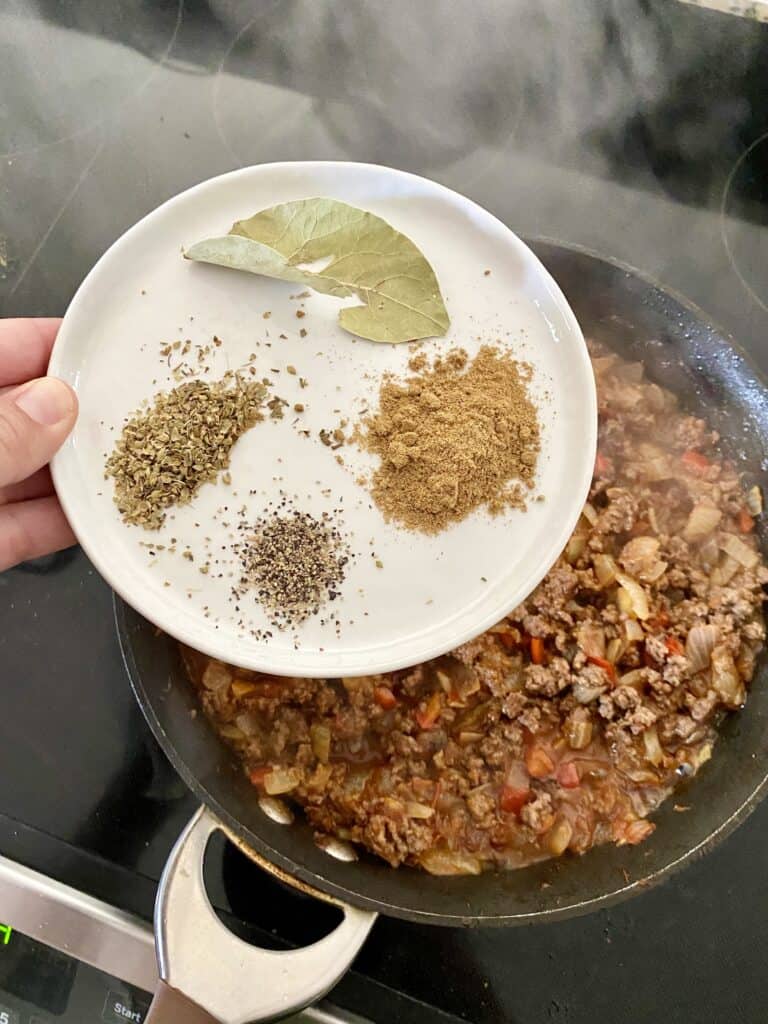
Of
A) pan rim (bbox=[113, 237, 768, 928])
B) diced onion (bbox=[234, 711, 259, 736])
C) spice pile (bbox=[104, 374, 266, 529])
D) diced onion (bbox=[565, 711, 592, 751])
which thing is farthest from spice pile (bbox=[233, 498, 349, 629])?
diced onion (bbox=[565, 711, 592, 751])

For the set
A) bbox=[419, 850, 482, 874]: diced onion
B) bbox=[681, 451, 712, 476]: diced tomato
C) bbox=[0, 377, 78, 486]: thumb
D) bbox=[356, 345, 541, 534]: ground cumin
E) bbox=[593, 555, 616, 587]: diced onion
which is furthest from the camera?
bbox=[681, 451, 712, 476]: diced tomato

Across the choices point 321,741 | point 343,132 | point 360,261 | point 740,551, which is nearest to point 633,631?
point 740,551

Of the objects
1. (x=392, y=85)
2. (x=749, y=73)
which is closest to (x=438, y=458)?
(x=392, y=85)

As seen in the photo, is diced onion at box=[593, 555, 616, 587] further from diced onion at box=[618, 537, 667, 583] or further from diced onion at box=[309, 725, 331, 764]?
diced onion at box=[309, 725, 331, 764]

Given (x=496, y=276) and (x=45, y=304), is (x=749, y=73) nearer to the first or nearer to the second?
(x=496, y=276)

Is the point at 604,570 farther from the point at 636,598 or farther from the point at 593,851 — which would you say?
the point at 593,851
